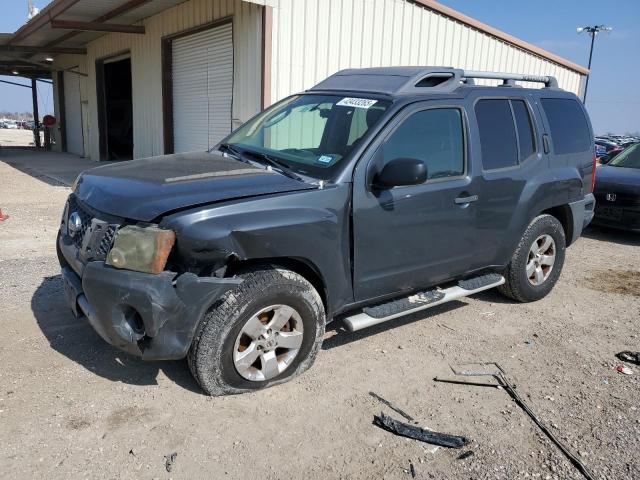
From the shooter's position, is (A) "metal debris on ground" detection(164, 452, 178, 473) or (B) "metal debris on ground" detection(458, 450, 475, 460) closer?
(A) "metal debris on ground" detection(164, 452, 178, 473)

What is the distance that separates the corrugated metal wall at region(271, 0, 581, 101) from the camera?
935 centimetres

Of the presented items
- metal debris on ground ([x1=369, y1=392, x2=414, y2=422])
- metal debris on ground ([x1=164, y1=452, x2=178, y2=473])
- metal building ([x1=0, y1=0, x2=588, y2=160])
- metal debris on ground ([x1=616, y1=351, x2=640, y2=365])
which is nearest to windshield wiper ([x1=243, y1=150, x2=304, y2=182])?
metal debris on ground ([x1=369, y1=392, x2=414, y2=422])

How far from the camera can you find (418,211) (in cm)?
389

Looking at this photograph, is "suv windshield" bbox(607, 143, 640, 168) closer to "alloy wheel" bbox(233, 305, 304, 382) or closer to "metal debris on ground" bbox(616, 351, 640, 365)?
"metal debris on ground" bbox(616, 351, 640, 365)

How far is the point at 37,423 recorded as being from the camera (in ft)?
9.95

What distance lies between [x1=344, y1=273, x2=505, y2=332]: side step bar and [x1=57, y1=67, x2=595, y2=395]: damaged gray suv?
15mm

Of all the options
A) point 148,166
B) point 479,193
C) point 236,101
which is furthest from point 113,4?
point 479,193

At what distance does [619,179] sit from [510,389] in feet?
20.0

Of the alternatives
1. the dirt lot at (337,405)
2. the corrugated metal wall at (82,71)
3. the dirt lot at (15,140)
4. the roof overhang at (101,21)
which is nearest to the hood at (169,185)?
the dirt lot at (337,405)

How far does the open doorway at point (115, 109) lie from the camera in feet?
63.0

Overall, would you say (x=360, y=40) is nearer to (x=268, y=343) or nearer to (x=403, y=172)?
(x=403, y=172)

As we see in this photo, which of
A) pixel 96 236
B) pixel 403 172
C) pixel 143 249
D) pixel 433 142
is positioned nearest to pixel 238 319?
pixel 143 249

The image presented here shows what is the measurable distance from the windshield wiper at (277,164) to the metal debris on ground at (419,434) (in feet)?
5.22

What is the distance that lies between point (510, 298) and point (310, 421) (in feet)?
9.71
